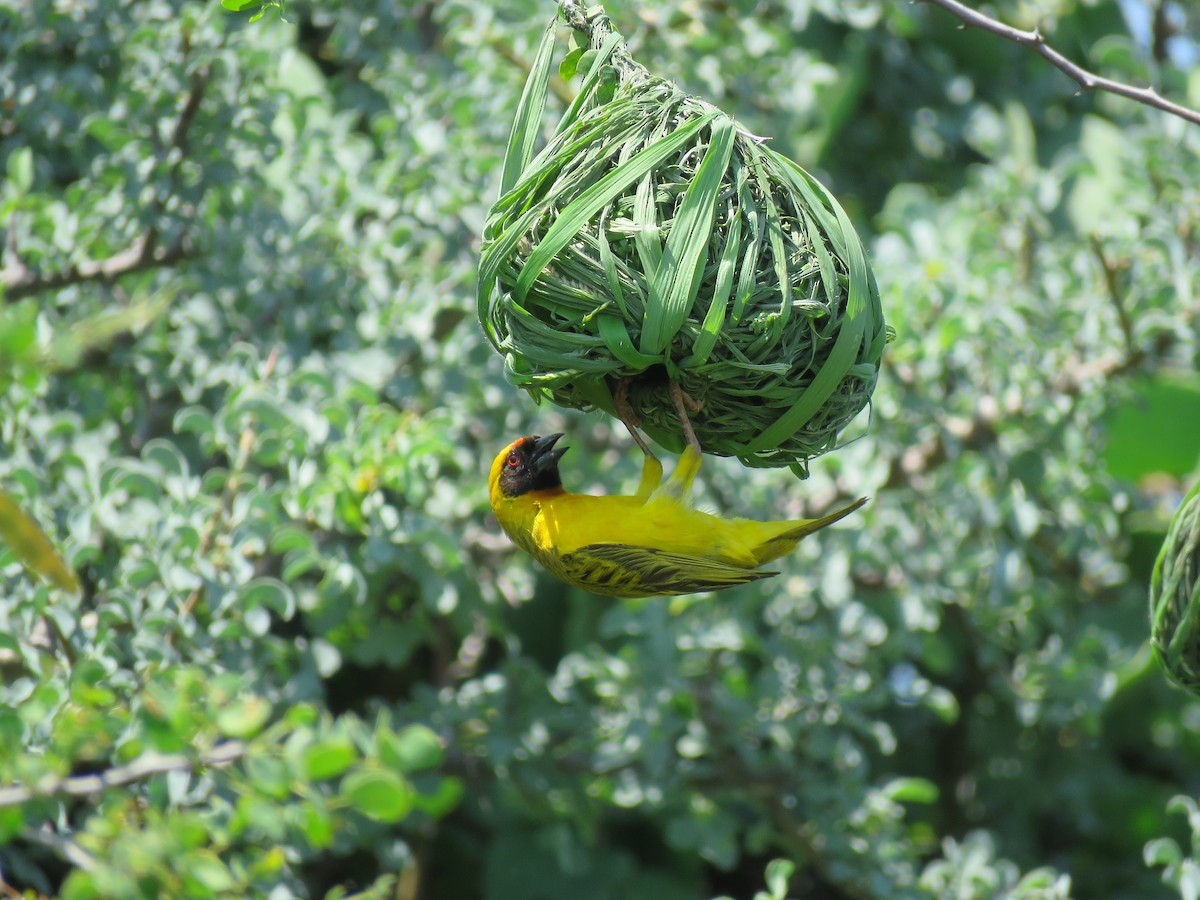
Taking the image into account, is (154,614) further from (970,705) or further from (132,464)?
(970,705)

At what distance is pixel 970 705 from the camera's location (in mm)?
4598

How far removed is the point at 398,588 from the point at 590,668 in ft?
1.97

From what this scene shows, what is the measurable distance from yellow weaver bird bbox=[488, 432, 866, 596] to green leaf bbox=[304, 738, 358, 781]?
138cm

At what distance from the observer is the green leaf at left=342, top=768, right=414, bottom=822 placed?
48.2 inches

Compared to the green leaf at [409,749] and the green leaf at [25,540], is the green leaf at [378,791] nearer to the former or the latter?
the green leaf at [409,749]

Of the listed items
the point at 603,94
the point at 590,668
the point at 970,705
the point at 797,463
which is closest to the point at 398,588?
the point at 590,668

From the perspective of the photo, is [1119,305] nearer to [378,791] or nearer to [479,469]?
[479,469]

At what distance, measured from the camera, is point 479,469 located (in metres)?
3.76

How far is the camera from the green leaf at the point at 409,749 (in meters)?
1.25

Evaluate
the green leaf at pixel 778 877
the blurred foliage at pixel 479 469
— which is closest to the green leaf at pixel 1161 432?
the blurred foliage at pixel 479 469

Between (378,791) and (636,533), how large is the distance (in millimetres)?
1625

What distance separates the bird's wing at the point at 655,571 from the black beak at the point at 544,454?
0.36 m

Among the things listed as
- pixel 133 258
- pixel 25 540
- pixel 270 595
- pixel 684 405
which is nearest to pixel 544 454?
pixel 270 595

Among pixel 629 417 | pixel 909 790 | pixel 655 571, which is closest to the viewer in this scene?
pixel 629 417
